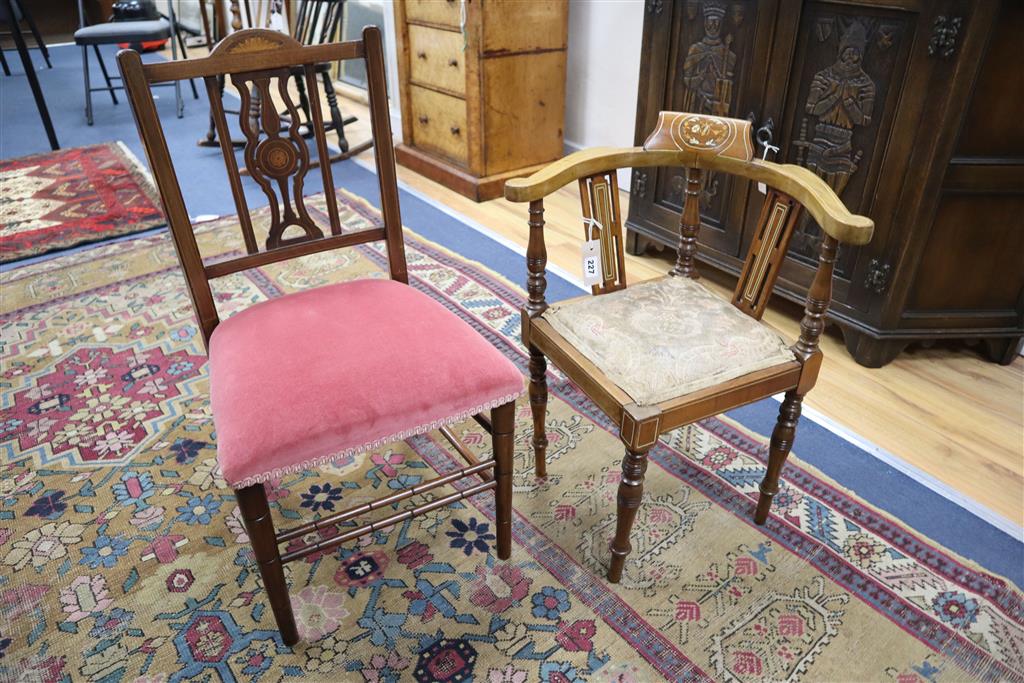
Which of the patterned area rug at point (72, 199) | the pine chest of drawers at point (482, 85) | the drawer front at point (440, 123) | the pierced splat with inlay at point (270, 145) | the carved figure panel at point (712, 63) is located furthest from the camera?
the drawer front at point (440, 123)

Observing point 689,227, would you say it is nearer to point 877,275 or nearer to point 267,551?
point 877,275

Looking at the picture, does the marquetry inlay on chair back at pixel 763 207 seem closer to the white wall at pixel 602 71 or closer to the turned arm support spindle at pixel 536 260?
the turned arm support spindle at pixel 536 260

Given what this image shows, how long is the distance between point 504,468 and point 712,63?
1.59 meters

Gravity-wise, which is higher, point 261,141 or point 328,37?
point 261,141

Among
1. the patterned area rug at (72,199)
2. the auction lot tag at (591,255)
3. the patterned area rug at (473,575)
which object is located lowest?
the patterned area rug at (473,575)

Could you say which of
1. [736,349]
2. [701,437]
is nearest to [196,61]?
[736,349]

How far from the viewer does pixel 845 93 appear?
192 centimetres

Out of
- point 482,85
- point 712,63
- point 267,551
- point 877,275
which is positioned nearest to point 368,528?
point 267,551

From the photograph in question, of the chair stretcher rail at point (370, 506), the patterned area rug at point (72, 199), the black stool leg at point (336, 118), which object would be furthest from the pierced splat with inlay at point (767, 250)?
the black stool leg at point (336, 118)

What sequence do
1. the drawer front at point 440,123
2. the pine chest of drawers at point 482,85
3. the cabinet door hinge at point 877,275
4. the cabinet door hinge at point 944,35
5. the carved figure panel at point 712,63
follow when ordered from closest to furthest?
the cabinet door hinge at point 944,35, the cabinet door hinge at point 877,275, the carved figure panel at point 712,63, the pine chest of drawers at point 482,85, the drawer front at point 440,123

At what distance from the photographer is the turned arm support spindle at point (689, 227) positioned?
1.56 meters

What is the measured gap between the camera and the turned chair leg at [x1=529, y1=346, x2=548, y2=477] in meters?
1.55

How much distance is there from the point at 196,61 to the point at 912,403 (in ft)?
6.56

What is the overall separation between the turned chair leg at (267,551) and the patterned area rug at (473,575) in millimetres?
75
